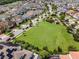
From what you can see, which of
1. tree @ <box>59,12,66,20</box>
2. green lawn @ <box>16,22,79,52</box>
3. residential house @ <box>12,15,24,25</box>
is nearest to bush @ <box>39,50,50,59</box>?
green lawn @ <box>16,22,79,52</box>

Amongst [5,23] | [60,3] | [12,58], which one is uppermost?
[12,58]

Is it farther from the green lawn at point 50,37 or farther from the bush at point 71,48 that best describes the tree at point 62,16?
the bush at point 71,48

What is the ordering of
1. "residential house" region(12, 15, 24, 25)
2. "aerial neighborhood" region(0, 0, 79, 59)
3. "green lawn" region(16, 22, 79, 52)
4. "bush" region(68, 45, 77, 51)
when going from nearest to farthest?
"aerial neighborhood" region(0, 0, 79, 59)
"bush" region(68, 45, 77, 51)
"green lawn" region(16, 22, 79, 52)
"residential house" region(12, 15, 24, 25)

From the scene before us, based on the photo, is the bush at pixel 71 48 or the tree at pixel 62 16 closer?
the bush at pixel 71 48

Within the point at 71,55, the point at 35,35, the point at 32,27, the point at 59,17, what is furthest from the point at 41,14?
the point at 71,55

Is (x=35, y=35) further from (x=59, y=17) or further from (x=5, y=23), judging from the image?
(x=59, y=17)

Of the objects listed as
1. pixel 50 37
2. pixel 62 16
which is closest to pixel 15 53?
pixel 50 37

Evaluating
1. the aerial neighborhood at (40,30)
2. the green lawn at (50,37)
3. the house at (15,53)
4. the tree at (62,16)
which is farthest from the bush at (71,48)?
the tree at (62,16)

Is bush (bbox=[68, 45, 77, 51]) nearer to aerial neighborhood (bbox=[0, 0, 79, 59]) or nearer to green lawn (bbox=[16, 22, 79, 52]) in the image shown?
aerial neighborhood (bbox=[0, 0, 79, 59])
